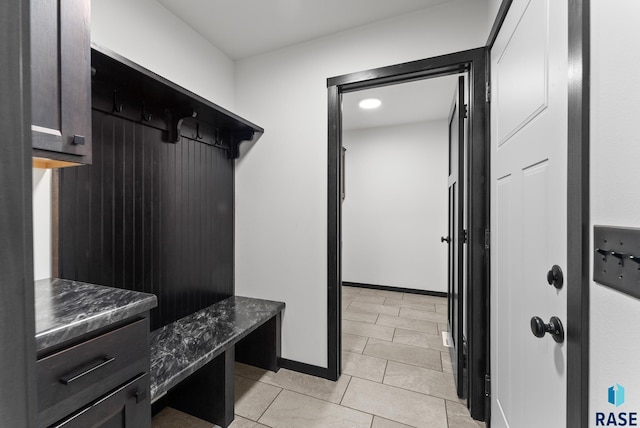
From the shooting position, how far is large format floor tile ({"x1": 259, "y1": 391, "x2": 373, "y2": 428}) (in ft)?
5.10

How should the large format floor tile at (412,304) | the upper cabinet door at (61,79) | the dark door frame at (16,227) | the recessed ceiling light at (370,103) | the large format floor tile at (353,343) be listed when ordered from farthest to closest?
the large format floor tile at (412,304), the recessed ceiling light at (370,103), the large format floor tile at (353,343), the upper cabinet door at (61,79), the dark door frame at (16,227)

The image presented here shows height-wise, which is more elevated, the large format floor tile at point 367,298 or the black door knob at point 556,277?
the black door knob at point 556,277

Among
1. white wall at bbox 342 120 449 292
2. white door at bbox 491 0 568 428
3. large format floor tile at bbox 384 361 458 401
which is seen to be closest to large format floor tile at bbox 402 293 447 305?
white wall at bbox 342 120 449 292

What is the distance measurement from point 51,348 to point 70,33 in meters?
1.06

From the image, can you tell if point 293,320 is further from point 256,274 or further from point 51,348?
point 51,348

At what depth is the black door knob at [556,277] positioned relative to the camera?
2.62ft

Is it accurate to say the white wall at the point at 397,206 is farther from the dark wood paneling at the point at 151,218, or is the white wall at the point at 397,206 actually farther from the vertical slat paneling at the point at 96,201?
the vertical slat paneling at the point at 96,201

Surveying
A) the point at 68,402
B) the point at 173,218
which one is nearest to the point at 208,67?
the point at 173,218

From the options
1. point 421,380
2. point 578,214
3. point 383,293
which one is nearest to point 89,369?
point 578,214

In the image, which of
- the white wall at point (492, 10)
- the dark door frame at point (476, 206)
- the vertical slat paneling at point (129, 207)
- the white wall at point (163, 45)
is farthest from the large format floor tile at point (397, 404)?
the white wall at point (163, 45)

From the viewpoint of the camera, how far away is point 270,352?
211 centimetres

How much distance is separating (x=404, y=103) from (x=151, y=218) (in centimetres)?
302

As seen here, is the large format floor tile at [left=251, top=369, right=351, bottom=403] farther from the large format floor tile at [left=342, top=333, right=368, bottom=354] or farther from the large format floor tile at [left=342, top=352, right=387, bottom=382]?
the large format floor tile at [left=342, top=333, right=368, bottom=354]

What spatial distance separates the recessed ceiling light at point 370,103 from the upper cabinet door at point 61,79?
8.87ft
